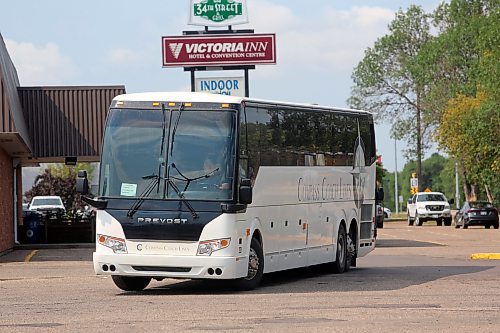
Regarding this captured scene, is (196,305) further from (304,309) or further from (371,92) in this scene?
(371,92)

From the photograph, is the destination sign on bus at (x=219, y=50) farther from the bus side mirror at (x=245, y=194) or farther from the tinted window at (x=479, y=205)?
the tinted window at (x=479, y=205)

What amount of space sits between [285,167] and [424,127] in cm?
6453

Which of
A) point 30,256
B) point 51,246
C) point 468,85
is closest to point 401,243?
point 51,246

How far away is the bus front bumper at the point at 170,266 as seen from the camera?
60.4ft

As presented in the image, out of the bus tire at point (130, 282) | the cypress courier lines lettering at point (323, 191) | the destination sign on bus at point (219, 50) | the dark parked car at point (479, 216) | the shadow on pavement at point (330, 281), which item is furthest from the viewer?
the dark parked car at point (479, 216)

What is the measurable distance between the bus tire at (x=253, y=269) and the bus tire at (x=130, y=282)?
168 cm

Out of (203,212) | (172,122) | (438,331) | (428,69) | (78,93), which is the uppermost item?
(428,69)

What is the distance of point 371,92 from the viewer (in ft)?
287

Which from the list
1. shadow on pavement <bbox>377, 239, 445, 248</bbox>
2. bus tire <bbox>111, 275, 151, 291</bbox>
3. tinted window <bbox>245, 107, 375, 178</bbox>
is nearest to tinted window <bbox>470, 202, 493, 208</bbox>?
shadow on pavement <bbox>377, 239, 445, 248</bbox>

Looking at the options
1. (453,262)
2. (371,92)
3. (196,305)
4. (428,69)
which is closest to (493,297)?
(196,305)

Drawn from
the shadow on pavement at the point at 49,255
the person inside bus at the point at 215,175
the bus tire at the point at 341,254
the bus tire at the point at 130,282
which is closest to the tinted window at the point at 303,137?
the person inside bus at the point at 215,175

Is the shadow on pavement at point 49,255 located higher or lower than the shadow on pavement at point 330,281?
higher

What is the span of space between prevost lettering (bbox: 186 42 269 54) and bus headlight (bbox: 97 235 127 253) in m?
22.0

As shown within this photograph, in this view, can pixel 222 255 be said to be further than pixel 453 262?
No
